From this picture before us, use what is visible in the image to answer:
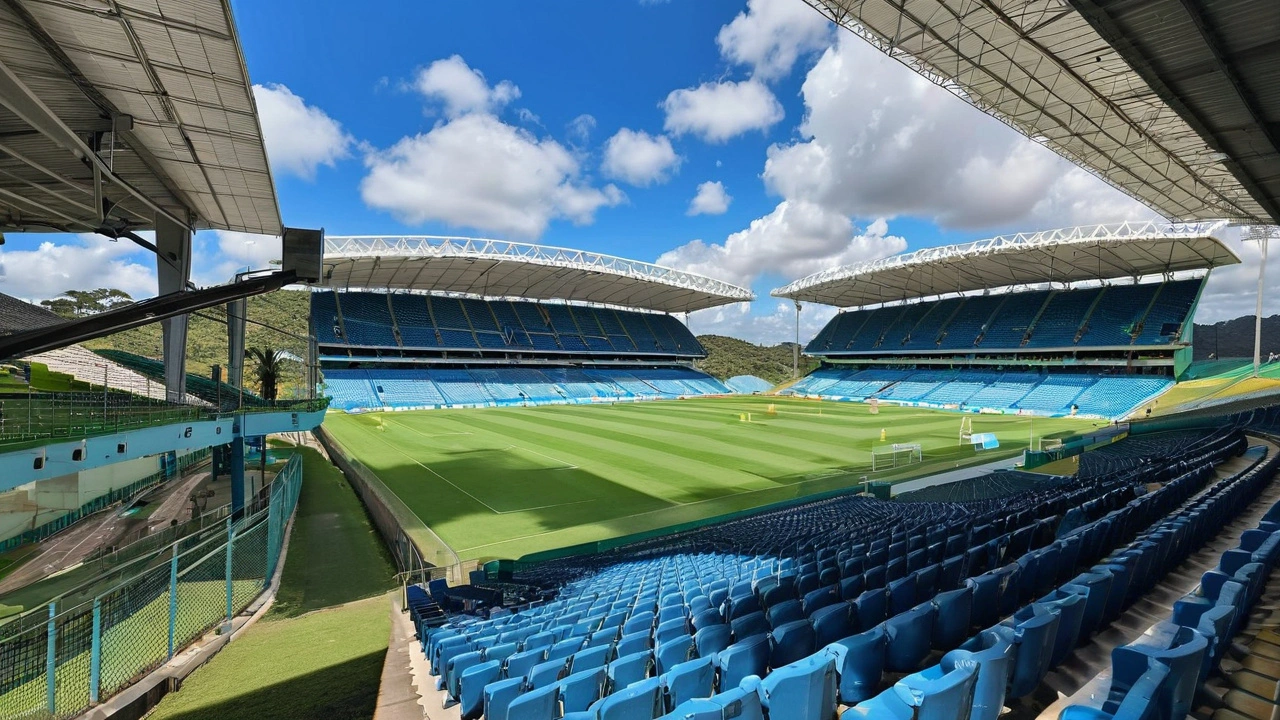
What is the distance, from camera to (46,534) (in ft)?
48.5

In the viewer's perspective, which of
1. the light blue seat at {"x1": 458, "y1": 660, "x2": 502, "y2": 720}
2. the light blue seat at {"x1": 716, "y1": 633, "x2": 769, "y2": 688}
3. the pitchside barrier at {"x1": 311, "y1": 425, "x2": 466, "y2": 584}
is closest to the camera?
the light blue seat at {"x1": 716, "y1": 633, "x2": 769, "y2": 688}

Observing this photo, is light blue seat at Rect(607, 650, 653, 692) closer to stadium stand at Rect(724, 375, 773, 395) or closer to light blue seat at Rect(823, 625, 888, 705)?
light blue seat at Rect(823, 625, 888, 705)

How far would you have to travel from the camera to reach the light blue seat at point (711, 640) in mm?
3957

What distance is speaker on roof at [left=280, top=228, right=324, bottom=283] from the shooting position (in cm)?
1495

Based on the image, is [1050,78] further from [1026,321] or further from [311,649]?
[1026,321]

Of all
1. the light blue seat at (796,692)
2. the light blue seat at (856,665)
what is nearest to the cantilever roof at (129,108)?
the light blue seat at (796,692)

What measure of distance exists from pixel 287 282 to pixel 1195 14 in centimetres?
1763

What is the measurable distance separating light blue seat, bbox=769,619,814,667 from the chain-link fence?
673 centimetres

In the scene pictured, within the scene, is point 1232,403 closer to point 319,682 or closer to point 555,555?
point 555,555

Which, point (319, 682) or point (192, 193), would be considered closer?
point (319, 682)

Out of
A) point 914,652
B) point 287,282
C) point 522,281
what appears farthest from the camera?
point 522,281

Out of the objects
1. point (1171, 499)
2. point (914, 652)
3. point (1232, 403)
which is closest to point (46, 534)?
point (914, 652)

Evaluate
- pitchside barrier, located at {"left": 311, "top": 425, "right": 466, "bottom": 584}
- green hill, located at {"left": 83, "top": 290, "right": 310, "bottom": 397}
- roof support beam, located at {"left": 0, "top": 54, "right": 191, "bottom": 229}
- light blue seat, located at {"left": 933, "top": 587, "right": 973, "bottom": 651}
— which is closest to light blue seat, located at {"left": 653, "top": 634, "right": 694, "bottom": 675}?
light blue seat, located at {"left": 933, "top": 587, "right": 973, "bottom": 651}

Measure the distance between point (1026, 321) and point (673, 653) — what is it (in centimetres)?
6348
